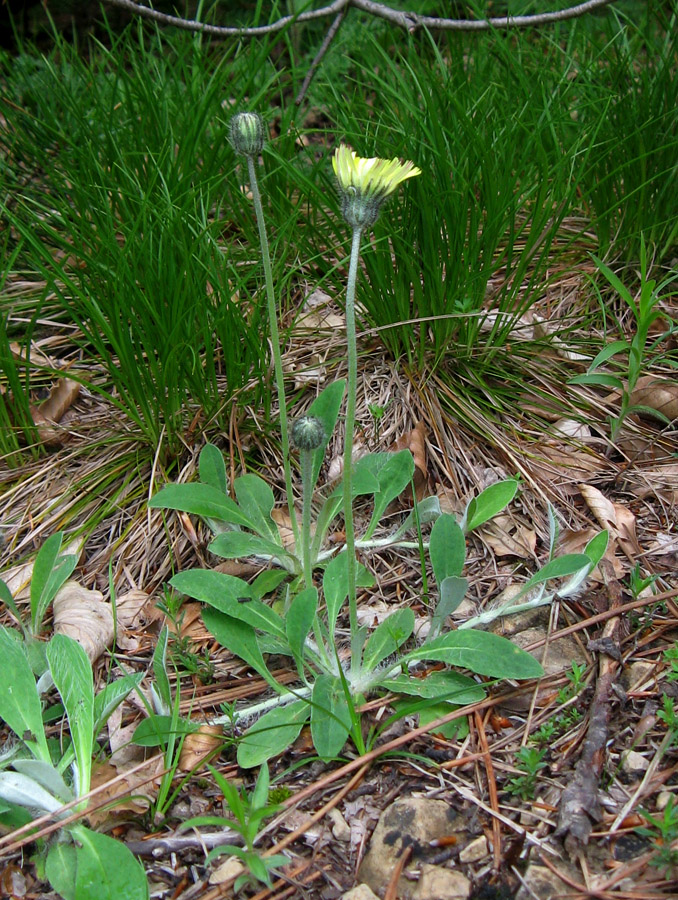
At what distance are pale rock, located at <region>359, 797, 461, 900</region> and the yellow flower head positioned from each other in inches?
42.4

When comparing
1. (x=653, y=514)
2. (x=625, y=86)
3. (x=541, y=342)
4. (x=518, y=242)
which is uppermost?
(x=625, y=86)

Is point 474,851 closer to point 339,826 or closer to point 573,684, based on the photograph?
point 339,826

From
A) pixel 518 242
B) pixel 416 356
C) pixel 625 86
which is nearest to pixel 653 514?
pixel 416 356

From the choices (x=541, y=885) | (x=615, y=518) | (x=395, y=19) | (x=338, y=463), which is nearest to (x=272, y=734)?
(x=541, y=885)

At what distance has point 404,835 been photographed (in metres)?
1.38

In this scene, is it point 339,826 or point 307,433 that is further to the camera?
point 307,433

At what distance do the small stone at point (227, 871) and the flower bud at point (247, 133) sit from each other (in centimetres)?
138

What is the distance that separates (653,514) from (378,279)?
102cm

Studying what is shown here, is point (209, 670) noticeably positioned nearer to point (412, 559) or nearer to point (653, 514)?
point (412, 559)

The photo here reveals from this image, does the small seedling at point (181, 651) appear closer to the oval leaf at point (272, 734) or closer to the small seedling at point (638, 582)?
the oval leaf at point (272, 734)

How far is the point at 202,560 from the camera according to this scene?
6.61 feet

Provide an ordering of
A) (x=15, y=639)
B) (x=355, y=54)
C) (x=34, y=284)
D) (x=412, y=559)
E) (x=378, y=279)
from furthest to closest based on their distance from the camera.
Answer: (x=355, y=54) < (x=34, y=284) < (x=378, y=279) < (x=412, y=559) < (x=15, y=639)

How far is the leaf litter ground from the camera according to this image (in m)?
1.36

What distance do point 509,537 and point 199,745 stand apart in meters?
0.94
